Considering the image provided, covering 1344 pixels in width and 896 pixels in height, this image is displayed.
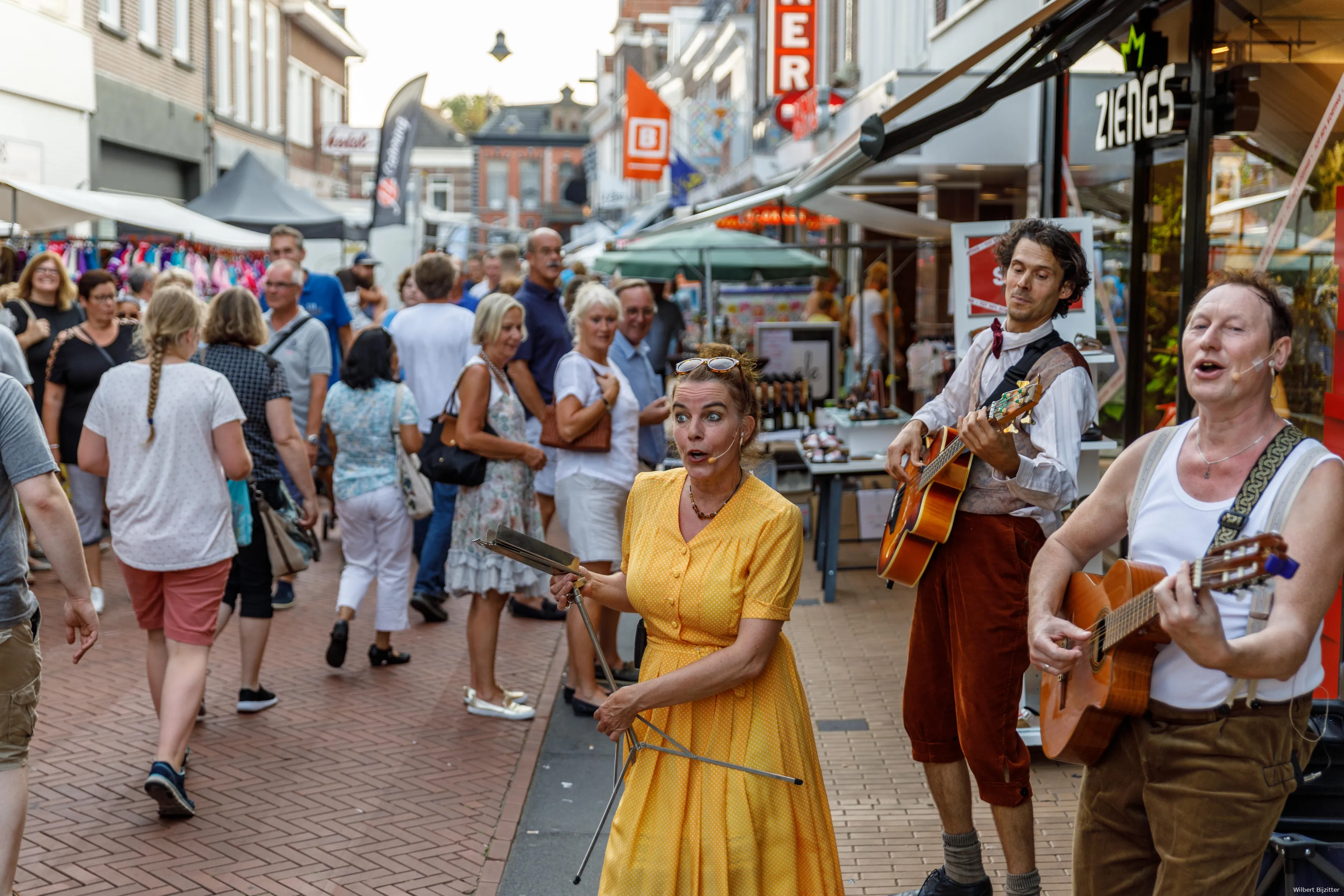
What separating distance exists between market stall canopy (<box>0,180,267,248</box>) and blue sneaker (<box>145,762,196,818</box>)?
7439 mm

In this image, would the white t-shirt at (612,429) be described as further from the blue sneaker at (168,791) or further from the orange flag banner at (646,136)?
the orange flag banner at (646,136)

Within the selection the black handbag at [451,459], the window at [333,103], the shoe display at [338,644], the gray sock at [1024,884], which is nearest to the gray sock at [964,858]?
the gray sock at [1024,884]

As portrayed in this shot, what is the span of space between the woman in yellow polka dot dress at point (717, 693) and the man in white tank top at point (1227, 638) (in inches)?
23.3

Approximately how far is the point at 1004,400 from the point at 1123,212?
605cm

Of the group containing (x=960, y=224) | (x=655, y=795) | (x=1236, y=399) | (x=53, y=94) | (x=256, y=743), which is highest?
(x=53, y=94)

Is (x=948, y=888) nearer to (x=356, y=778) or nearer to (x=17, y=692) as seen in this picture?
(x=356, y=778)

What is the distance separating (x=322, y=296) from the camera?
10.1 meters

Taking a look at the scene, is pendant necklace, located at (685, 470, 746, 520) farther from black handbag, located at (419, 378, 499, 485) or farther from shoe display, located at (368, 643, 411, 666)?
shoe display, located at (368, 643, 411, 666)

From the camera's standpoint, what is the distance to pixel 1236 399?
2.54 metres

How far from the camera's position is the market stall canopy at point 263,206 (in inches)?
634

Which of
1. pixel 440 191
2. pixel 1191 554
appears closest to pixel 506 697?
pixel 1191 554

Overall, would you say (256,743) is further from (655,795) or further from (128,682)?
(655,795)

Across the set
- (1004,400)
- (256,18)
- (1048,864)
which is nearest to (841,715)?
(1048,864)

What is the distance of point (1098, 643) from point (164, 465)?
370cm
